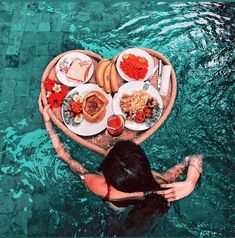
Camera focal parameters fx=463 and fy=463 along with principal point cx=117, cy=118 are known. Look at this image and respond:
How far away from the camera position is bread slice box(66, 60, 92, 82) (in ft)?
10.2

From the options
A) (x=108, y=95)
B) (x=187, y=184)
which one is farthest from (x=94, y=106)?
(x=187, y=184)

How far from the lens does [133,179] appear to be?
96.6 inches

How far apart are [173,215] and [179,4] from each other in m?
1.64

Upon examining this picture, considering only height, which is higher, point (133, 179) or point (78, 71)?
point (78, 71)

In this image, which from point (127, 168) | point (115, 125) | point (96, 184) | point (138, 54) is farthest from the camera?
point (138, 54)

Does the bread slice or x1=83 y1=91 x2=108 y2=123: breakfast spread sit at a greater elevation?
the bread slice

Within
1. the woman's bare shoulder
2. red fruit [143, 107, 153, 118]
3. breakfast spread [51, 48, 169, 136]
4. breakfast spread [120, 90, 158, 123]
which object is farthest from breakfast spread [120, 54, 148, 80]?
the woman's bare shoulder

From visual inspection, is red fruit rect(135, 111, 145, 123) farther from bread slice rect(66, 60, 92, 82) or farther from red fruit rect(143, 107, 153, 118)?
bread slice rect(66, 60, 92, 82)

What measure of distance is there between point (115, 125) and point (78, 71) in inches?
18.2

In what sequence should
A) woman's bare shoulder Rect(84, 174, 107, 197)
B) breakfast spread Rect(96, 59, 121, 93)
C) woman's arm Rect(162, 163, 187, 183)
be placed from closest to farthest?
woman's bare shoulder Rect(84, 174, 107, 197) → woman's arm Rect(162, 163, 187, 183) → breakfast spread Rect(96, 59, 121, 93)

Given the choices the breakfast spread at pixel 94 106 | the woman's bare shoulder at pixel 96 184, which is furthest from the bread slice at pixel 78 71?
the woman's bare shoulder at pixel 96 184

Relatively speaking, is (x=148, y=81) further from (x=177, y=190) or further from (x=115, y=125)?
(x=177, y=190)

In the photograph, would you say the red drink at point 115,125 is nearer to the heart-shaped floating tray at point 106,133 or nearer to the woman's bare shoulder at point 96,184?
the heart-shaped floating tray at point 106,133

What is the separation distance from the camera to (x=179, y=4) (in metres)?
3.58
